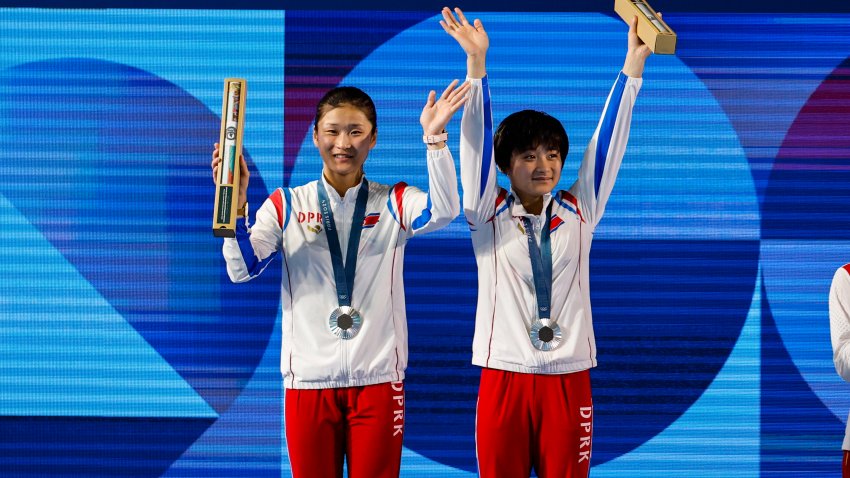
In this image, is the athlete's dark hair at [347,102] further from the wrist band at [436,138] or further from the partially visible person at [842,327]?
the partially visible person at [842,327]

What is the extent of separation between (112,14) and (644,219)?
2.68 metres

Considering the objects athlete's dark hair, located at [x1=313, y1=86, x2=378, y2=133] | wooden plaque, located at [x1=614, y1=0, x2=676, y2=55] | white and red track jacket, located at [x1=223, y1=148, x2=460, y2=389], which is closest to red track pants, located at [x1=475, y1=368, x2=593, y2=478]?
white and red track jacket, located at [x1=223, y1=148, x2=460, y2=389]

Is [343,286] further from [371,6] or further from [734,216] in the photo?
[734,216]

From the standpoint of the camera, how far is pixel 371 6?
482 cm

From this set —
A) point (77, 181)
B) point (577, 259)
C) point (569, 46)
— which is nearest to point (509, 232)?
point (577, 259)

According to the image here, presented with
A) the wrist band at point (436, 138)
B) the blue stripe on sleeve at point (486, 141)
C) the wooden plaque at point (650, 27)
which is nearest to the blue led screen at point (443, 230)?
the wooden plaque at point (650, 27)

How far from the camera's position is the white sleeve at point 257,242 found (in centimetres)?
347

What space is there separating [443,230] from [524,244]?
3.93ft

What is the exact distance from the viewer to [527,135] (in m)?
3.69

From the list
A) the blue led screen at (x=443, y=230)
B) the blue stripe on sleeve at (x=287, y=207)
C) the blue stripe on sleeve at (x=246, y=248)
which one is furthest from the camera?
the blue led screen at (x=443, y=230)

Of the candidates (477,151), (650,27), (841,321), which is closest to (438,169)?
(477,151)

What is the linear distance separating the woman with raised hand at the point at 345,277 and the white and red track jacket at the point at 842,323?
1.25 meters

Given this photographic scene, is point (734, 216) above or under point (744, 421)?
above

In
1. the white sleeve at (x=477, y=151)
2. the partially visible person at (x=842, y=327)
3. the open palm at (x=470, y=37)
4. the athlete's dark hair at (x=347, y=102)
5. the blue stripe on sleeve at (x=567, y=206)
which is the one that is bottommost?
the partially visible person at (x=842, y=327)
